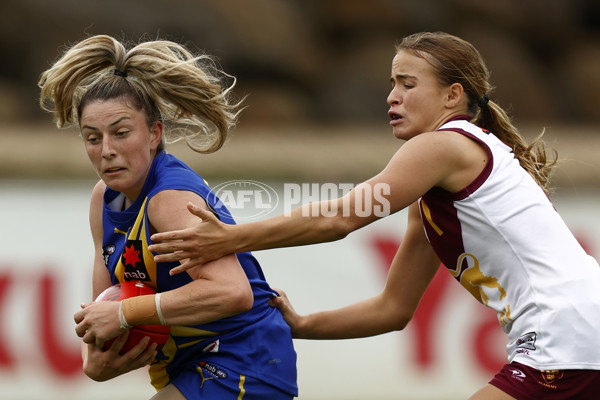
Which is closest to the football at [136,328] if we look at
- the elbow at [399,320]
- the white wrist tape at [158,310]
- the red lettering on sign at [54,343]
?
the white wrist tape at [158,310]

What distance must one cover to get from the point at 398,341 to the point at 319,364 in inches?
24.7

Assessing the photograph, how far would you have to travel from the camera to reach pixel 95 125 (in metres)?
3.61

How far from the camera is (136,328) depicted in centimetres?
361

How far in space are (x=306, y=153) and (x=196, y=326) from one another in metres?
5.19

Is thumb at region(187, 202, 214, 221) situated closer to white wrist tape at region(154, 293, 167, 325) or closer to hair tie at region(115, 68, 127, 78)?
white wrist tape at region(154, 293, 167, 325)

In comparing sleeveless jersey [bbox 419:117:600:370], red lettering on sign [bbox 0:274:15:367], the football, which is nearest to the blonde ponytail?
the football

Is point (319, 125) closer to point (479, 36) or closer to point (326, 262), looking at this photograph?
point (479, 36)

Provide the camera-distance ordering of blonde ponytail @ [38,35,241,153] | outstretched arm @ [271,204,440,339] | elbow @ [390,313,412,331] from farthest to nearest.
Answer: elbow @ [390,313,412,331], outstretched arm @ [271,204,440,339], blonde ponytail @ [38,35,241,153]

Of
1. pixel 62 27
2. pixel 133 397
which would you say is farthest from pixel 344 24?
pixel 133 397

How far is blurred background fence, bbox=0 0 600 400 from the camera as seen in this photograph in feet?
23.7

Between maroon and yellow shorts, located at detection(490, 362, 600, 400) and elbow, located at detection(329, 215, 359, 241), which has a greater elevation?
elbow, located at detection(329, 215, 359, 241)

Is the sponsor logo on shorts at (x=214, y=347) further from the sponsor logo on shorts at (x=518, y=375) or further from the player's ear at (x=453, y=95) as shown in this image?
the player's ear at (x=453, y=95)

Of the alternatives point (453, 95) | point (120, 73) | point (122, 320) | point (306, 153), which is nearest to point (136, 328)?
point (122, 320)

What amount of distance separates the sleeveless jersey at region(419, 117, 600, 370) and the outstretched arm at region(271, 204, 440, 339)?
0.49 metres
